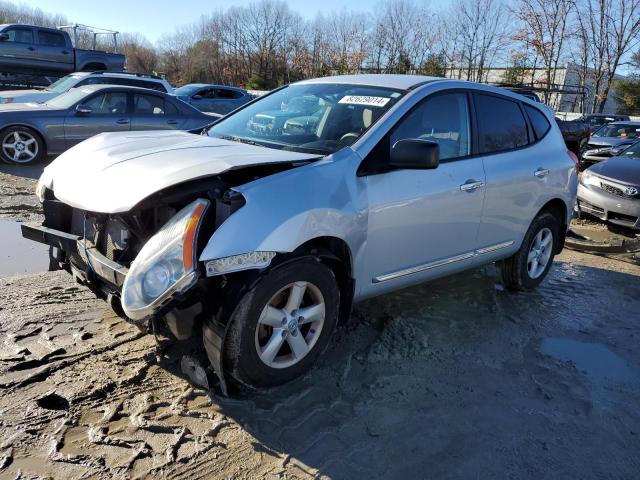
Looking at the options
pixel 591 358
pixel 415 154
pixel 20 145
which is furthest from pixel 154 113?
pixel 591 358

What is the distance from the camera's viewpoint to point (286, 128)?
3932mm

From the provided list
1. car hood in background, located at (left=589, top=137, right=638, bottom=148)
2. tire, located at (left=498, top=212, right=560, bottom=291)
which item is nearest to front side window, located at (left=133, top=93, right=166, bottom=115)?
tire, located at (left=498, top=212, right=560, bottom=291)

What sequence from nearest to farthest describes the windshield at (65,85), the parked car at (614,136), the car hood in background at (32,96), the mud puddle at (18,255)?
1. the mud puddle at (18,255)
2. the car hood in background at (32,96)
3. the windshield at (65,85)
4. the parked car at (614,136)

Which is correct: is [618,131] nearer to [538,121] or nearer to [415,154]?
[538,121]

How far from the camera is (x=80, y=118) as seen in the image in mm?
9625

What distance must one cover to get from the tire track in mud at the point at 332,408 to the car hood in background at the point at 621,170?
4.60 metres

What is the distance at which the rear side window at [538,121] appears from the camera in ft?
16.5

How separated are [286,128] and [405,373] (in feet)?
6.11

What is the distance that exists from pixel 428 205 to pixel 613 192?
5.70m

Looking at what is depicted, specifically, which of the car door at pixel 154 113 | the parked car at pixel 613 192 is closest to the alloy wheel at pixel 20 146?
the car door at pixel 154 113

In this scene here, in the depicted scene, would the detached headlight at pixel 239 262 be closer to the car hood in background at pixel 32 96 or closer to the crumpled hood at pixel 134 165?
the crumpled hood at pixel 134 165

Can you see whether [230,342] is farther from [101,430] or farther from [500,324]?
[500,324]

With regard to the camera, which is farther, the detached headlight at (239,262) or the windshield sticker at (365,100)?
the windshield sticker at (365,100)

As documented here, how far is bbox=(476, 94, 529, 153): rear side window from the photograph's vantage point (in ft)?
14.4
